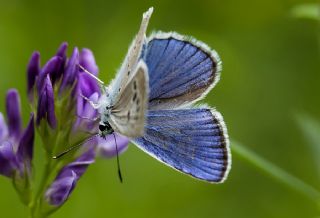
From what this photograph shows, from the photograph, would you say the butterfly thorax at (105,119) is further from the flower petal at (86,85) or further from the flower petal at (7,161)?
the flower petal at (7,161)

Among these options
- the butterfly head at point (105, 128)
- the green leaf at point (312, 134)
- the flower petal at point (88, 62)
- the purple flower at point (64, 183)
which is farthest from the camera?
the green leaf at point (312, 134)

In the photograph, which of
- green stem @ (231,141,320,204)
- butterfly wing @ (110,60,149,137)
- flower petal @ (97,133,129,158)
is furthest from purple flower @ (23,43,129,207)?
green stem @ (231,141,320,204)

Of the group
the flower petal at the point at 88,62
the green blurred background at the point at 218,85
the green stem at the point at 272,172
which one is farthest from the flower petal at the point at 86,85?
the green blurred background at the point at 218,85

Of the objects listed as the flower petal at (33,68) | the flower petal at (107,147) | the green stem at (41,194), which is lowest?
the green stem at (41,194)

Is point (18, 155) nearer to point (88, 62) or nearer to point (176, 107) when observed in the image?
point (88, 62)

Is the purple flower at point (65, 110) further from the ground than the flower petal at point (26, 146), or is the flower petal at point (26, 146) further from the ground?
the purple flower at point (65, 110)

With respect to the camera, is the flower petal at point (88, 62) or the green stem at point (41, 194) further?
the flower petal at point (88, 62)
